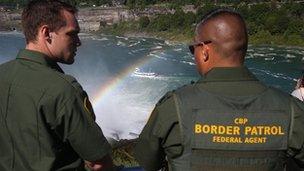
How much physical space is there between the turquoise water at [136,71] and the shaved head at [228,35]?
3861cm

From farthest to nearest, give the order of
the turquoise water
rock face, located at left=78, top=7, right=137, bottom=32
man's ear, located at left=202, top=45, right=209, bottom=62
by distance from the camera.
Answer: rock face, located at left=78, top=7, right=137, bottom=32, the turquoise water, man's ear, located at left=202, top=45, right=209, bottom=62

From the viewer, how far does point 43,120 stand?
2.80 metres

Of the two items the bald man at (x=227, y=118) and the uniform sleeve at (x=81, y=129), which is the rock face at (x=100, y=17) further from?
the bald man at (x=227, y=118)

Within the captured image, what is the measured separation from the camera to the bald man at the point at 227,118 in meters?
2.60

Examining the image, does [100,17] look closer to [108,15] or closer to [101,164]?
[108,15]

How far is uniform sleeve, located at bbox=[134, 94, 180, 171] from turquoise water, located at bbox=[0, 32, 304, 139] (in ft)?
126

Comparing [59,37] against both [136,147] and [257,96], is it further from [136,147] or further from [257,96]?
[257,96]

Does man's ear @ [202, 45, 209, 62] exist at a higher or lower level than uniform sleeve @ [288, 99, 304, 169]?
higher

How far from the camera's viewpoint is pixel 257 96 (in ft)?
8.70

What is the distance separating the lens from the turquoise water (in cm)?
5325

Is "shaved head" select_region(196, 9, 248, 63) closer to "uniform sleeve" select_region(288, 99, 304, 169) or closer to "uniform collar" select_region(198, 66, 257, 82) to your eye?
"uniform collar" select_region(198, 66, 257, 82)

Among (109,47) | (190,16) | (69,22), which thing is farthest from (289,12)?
(69,22)

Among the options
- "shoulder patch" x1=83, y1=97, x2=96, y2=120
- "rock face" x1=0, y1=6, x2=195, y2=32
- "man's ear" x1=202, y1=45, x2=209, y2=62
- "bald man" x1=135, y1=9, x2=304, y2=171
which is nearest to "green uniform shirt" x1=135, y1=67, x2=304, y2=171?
"bald man" x1=135, y1=9, x2=304, y2=171

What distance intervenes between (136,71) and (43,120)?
78688 millimetres
